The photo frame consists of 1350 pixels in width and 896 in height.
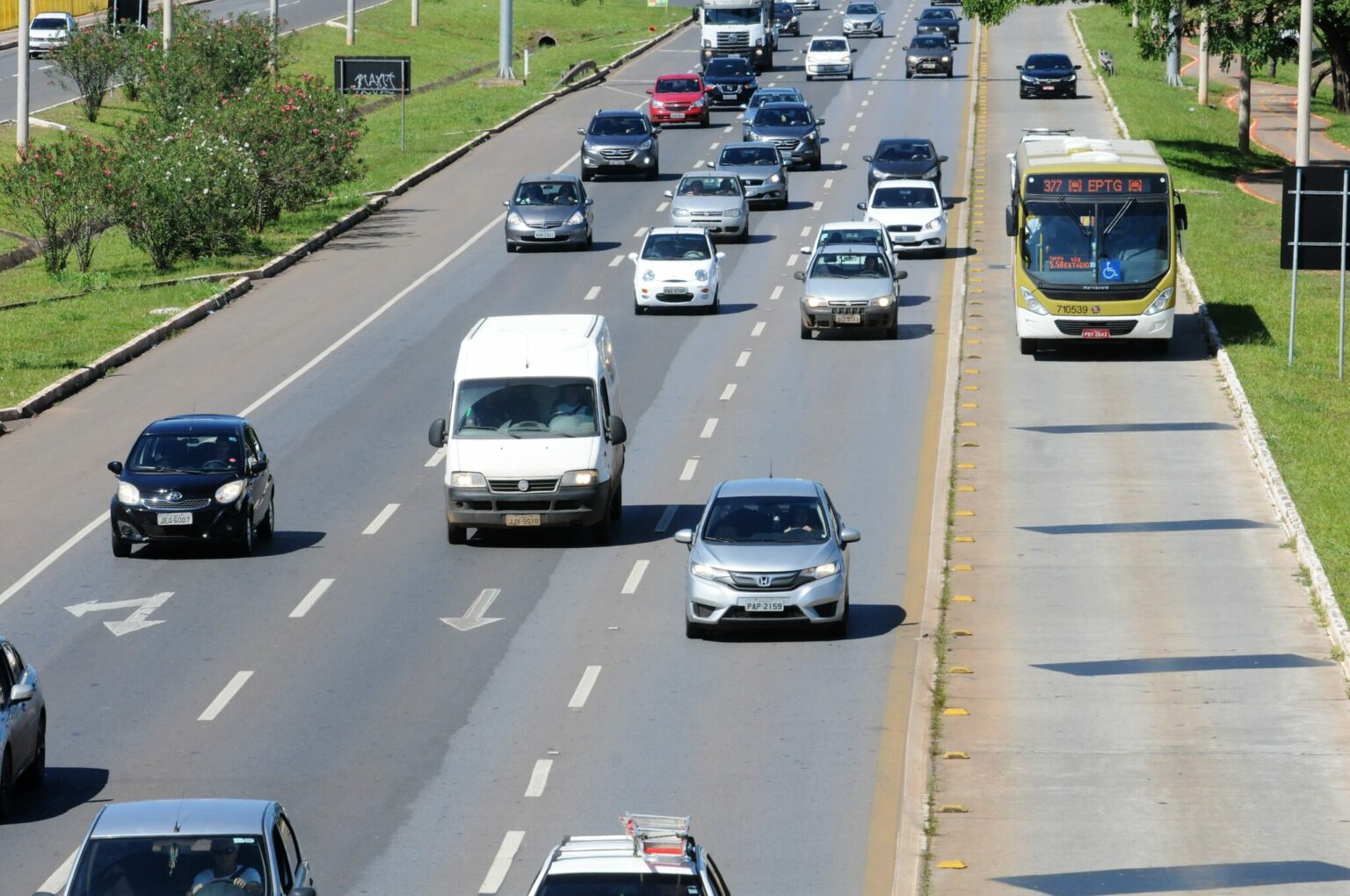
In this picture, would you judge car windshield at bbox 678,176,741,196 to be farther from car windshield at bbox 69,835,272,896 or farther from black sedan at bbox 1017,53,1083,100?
car windshield at bbox 69,835,272,896

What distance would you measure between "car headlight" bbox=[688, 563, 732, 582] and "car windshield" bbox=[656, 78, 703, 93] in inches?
2027

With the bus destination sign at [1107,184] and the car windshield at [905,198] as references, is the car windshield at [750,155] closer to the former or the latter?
the car windshield at [905,198]

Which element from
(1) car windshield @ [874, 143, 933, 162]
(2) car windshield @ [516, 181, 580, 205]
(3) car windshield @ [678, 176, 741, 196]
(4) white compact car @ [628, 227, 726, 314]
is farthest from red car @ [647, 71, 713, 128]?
(4) white compact car @ [628, 227, 726, 314]

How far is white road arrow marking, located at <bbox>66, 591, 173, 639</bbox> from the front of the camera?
23469 millimetres

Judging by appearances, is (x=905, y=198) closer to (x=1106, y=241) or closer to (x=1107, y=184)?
(x=1107, y=184)

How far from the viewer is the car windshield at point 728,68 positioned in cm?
7919

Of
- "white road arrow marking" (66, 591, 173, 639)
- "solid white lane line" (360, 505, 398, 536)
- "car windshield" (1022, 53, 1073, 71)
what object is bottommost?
"white road arrow marking" (66, 591, 173, 639)

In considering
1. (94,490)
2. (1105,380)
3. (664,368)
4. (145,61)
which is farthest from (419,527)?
(145,61)

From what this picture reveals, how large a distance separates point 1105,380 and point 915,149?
20.4 meters

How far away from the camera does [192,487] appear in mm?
26328

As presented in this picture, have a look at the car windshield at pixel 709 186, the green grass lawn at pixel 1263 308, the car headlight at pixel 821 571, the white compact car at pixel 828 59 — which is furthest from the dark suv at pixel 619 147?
the car headlight at pixel 821 571

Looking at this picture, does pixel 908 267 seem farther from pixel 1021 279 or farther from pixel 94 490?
pixel 94 490

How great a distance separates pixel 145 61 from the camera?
65625 mm

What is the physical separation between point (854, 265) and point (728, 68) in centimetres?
3860
